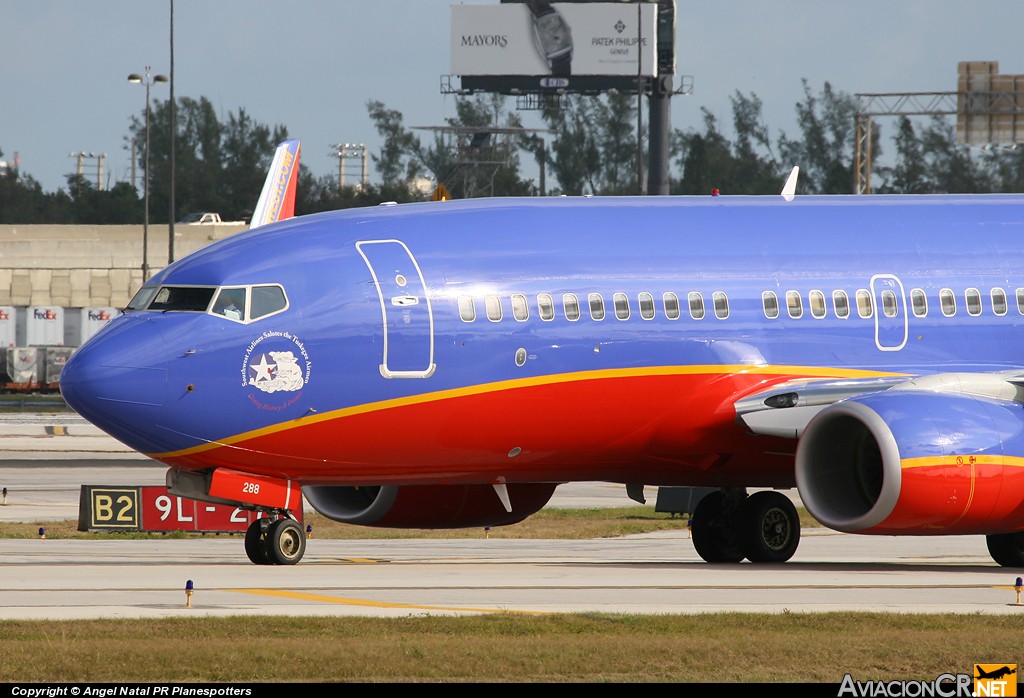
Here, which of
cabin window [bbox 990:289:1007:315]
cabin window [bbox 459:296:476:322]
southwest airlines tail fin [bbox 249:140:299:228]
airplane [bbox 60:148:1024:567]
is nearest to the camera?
airplane [bbox 60:148:1024:567]

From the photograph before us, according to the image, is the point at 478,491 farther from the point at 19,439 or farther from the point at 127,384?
the point at 19,439

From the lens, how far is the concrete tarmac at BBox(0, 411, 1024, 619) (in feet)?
59.8

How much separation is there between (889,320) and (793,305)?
1.36 metres

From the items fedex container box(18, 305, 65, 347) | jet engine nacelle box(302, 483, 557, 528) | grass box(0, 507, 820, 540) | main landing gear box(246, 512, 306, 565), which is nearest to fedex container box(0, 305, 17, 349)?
fedex container box(18, 305, 65, 347)

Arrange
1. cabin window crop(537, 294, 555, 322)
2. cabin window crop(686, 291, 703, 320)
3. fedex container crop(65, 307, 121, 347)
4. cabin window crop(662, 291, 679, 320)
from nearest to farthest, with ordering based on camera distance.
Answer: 1. cabin window crop(537, 294, 555, 322)
2. cabin window crop(662, 291, 679, 320)
3. cabin window crop(686, 291, 703, 320)
4. fedex container crop(65, 307, 121, 347)

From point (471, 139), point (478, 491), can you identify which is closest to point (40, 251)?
point (471, 139)

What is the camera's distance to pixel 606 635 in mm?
15906

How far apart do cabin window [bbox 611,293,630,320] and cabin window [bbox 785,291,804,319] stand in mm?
2261

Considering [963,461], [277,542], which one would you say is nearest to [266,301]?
[277,542]

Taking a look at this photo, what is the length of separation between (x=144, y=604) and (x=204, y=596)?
69cm

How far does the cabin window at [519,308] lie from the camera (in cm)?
2294

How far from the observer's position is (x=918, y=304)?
985 inches

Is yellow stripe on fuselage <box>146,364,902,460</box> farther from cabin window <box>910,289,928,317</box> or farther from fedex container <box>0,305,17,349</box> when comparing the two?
fedex container <box>0,305,17,349</box>

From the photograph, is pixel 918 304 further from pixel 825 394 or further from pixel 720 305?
pixel 720 305
